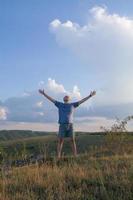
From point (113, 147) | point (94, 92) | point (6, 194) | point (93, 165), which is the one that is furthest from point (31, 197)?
point (113, 147)

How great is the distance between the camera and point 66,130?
1568 cm

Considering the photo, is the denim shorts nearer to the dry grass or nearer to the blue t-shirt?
the blue t-shirt

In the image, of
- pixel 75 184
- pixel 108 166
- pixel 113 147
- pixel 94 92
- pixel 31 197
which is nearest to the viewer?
pixel 31 197

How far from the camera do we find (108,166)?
11766 mm

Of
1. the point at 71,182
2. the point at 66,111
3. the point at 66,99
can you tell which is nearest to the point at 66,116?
the point at 66,111

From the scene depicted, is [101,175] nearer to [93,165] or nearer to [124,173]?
[124,173]

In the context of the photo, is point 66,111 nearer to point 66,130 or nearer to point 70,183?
point 66,130

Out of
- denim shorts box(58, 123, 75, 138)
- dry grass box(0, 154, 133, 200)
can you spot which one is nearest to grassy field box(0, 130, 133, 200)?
dry grass box(0, 154, 133, 200)

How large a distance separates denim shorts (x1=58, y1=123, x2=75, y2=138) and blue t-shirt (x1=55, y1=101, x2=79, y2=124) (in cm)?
13

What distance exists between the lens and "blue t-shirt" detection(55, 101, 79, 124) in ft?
51.5

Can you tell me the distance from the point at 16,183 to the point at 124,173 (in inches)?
87.2

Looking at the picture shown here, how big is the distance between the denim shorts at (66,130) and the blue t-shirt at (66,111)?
0.13 meters

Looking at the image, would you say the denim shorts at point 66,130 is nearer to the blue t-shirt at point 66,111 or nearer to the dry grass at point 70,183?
the blue t-shirt at point 66,111

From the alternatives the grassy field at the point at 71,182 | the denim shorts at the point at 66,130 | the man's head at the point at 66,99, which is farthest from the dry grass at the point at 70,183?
the man's head at the point at 66,99
